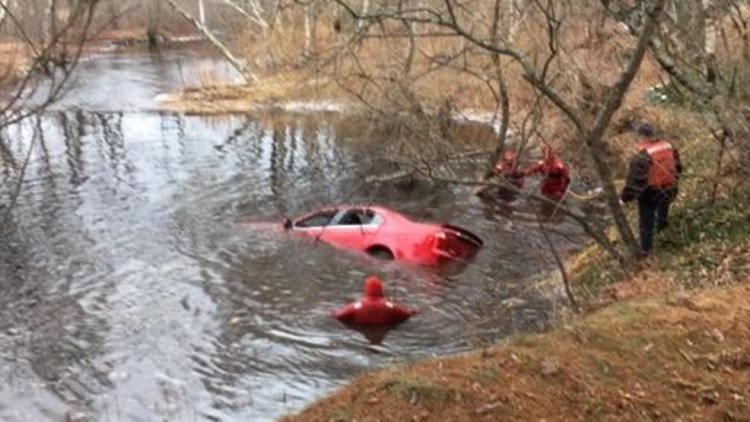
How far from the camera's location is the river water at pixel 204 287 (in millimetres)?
10492

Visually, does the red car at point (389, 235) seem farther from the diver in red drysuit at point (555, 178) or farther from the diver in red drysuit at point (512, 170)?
the diver in red drysuit at point (555, 178)

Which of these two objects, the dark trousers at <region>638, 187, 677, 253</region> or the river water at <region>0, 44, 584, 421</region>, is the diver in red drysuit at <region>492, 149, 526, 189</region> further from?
the dark trousers at <region>638, 187, 677, 253</region>

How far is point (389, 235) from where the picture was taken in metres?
15.3

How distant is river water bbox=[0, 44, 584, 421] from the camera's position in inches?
413

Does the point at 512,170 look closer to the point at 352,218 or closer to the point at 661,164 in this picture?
the point at 352,218

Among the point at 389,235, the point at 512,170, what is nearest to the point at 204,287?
the point at 389,235

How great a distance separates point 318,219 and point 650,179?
23.6 ft

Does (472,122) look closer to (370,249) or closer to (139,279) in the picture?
(370,249)

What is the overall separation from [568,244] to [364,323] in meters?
5.63

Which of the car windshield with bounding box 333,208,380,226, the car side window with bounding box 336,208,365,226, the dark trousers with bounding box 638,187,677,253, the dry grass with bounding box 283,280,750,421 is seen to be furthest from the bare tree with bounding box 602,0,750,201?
the car side window with bounding box 336,208,365,226

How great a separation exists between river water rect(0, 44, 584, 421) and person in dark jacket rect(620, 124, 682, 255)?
1734 mm

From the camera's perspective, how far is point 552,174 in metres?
18.5

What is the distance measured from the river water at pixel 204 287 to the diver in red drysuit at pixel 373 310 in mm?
217

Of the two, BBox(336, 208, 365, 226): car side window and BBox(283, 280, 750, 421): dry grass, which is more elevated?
BBox(283, 280, 750, 421): dry grass
